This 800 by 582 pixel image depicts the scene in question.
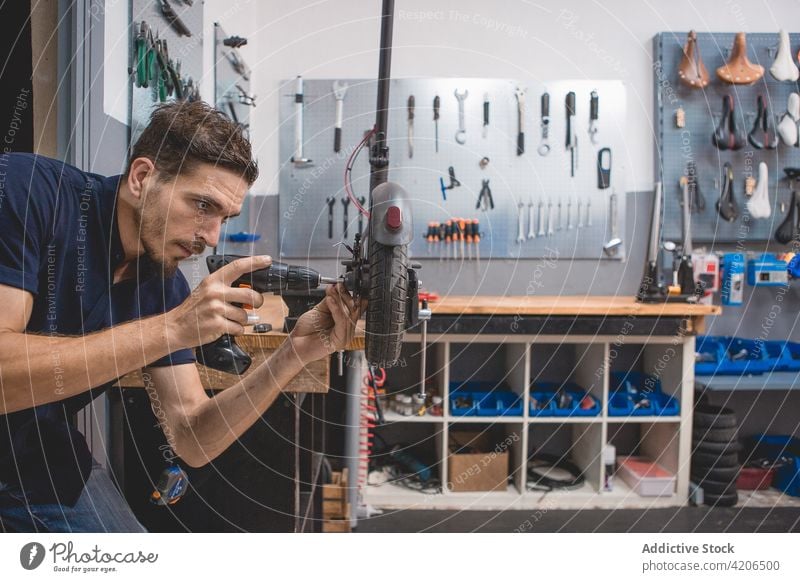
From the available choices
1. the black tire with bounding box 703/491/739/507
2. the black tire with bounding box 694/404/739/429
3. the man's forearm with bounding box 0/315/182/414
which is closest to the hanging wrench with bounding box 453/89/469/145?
the black tire with bounding box 694/404/739/429

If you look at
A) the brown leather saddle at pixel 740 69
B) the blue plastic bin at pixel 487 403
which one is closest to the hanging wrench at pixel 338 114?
the blue plastic bin at pixel 487 403

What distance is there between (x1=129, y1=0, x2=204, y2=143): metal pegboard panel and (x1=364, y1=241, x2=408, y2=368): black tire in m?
0.58

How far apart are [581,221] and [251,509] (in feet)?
5.62

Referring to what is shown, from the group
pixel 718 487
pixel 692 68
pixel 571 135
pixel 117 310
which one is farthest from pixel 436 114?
pixel 718 487

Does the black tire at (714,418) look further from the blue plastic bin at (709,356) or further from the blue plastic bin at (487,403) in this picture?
the blue plastic bin at (487,403)

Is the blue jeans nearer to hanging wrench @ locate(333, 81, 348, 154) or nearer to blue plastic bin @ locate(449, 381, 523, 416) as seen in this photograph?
blue plastic bin @ locate(449, 381, 523, 416)

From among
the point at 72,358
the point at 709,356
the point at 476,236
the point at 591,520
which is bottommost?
the point at 591,520

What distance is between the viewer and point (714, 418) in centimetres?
187

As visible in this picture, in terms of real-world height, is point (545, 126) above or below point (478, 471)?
above

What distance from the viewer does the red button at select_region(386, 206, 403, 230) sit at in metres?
0.65

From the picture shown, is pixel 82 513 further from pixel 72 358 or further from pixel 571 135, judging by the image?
pixel 571 135

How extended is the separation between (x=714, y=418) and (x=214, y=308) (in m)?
1.81
